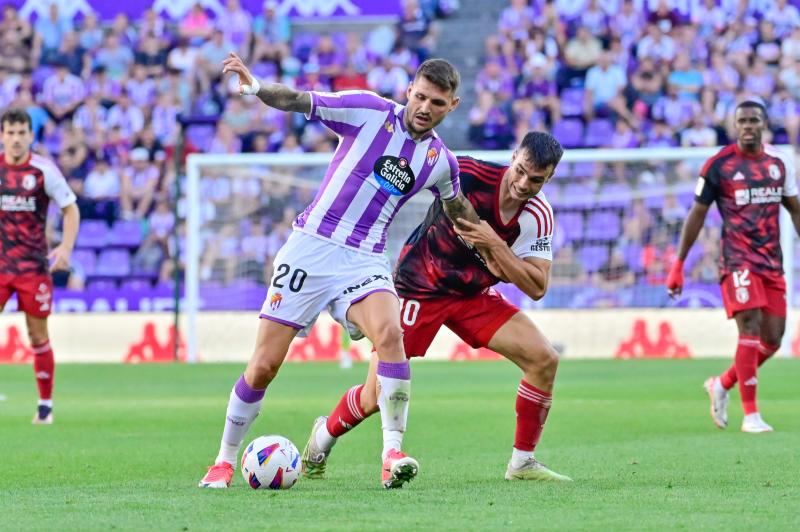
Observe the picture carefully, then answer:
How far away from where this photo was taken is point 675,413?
13.1m

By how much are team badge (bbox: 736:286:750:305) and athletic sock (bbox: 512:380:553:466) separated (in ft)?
12.5

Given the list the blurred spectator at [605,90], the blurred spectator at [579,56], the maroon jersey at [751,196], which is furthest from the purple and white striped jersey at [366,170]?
the blurred spectator at [579,56]

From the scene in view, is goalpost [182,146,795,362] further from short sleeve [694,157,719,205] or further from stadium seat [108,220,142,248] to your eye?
short sleeve [694,157,719,205]

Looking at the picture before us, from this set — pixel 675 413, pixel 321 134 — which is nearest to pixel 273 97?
pixel 675 413

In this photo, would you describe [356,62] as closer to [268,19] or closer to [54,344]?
[268,19]

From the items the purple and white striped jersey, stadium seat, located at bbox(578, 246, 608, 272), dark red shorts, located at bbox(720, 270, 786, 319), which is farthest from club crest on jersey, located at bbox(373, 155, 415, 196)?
stadium seat, located at bbox(578, 246, 608, 272)

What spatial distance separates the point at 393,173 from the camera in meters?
7.63

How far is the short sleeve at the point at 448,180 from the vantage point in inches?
303

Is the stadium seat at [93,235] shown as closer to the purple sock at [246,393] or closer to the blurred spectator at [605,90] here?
the blurred spectator at [605,90]

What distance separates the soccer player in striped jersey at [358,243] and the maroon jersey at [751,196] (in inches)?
183

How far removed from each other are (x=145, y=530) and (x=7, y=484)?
2395 millimetres

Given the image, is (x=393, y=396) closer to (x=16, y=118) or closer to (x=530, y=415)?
(x=530, y=415)

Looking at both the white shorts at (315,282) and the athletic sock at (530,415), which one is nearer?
the white shorts at (315,282)

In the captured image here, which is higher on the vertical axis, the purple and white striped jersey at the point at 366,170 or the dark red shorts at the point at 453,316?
the purple and white striped jersey at the point at 366,170
